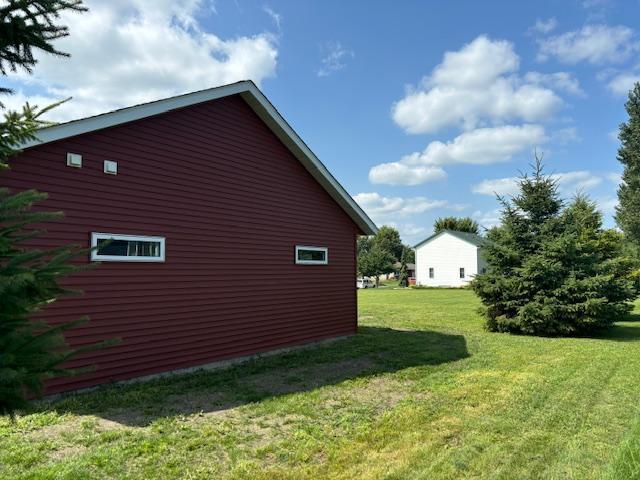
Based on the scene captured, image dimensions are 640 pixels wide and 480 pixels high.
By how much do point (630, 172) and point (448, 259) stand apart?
19304 millimetres

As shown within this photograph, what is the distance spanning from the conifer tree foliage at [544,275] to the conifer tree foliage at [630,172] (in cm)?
3403

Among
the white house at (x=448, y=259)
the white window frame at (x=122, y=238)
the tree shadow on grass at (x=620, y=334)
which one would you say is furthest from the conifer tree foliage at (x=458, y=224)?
the white window frame at (x=122, y=238)

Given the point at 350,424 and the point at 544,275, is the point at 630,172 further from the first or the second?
the point at 350,424

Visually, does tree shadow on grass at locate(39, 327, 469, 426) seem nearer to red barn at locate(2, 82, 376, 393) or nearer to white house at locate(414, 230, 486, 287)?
red barn at locate(2, 82, 376, 393)

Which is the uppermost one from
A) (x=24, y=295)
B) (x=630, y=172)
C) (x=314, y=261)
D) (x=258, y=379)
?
(x=630, y=172)

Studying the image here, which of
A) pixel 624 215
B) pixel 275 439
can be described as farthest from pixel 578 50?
pixel 624 215

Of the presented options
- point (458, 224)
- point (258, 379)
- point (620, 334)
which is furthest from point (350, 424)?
point (458, 224)

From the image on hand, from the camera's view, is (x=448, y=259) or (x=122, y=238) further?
(x=448, y=259)

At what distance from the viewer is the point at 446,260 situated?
148 ft

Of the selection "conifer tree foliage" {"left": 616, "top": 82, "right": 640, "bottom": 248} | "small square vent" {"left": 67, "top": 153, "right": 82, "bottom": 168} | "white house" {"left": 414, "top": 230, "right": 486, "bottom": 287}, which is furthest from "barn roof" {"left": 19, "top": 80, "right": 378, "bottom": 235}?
"conifer tree foliage" {"left": 616, "top": 82, "right": 640, "bottom": 248}

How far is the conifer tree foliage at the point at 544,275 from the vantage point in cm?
1262

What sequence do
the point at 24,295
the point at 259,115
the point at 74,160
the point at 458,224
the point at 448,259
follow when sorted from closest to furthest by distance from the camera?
1. the point at 24,295
2. the point at 74,160
3. the point at 259,115
4. the point at 448,259
5. the point at 458,224

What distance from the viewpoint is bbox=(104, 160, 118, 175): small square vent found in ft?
23.1

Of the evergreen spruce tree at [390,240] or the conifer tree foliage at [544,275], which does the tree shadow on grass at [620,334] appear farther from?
the evergreen spruce tree at [390,240]
